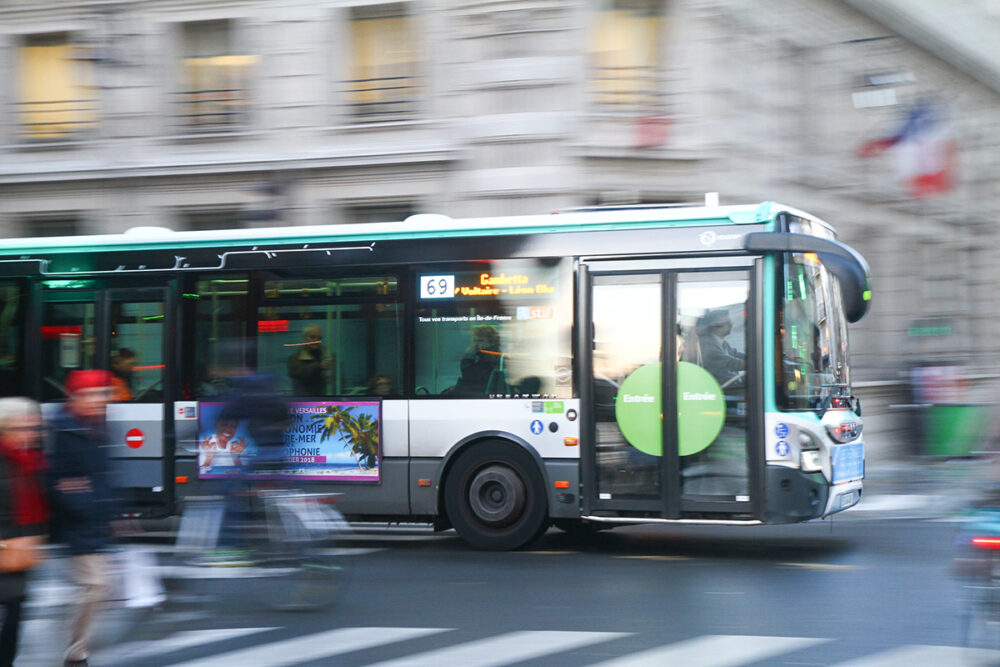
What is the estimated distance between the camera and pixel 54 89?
822 inches

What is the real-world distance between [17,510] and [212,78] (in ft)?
50.6

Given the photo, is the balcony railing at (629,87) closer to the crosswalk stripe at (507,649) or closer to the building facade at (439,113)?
the building facade at (439,113)

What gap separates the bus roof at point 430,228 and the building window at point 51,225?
8.63 meters

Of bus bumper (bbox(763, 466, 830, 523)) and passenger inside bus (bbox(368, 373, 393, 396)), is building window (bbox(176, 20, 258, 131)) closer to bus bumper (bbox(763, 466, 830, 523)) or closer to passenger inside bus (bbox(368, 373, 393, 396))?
passenger inside bus (bbox(368, 373, 393, 396))

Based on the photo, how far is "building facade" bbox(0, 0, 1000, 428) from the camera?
58.3 ft

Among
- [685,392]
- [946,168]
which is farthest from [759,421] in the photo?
[946,168]

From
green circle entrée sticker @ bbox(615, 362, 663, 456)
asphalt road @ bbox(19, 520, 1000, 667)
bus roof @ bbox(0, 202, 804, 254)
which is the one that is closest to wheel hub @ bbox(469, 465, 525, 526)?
asphalt road @ bbox(19, 520, 1000, 667)

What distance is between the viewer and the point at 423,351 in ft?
35.6

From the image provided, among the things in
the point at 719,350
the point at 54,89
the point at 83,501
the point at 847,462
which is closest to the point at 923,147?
the point at 847,462

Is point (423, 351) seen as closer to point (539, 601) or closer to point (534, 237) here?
point (534, 237)

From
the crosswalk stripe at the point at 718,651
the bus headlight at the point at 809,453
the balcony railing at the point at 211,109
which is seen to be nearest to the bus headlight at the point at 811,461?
the bus headlight at the point at 809,453

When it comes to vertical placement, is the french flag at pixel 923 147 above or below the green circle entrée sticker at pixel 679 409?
above

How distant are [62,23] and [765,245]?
15.2 m

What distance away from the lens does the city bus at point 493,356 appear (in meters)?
9.97
